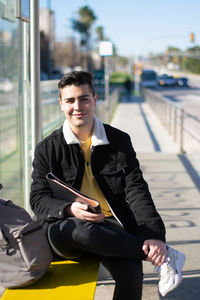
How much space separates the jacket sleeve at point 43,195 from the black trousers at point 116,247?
10 centimetres

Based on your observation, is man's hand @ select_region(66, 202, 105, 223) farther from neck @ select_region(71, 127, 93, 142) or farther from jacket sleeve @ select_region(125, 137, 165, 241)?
neck @ select_region(71, 127, 93, 142)

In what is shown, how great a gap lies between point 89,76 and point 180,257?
110cm

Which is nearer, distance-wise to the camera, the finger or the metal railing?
the finger

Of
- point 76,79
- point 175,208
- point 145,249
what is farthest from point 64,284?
point 175,208

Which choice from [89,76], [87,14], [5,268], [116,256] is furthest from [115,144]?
[87,14]

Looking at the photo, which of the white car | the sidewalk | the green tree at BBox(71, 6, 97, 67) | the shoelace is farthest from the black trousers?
the green tree at BBox(71, 6, 97, 67)

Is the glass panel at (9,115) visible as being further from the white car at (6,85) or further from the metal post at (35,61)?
the metal post at (35,61)

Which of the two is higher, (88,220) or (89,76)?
(89,76)

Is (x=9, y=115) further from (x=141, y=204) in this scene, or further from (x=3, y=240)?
(x=3, y=240)

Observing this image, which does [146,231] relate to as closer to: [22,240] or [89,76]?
[22,240]

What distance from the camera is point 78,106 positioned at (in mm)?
2920

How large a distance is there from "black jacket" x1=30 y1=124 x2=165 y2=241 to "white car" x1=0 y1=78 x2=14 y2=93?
1.34 metres

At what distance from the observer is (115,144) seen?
9.75 feet

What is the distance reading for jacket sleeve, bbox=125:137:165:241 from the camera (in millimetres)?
2693
